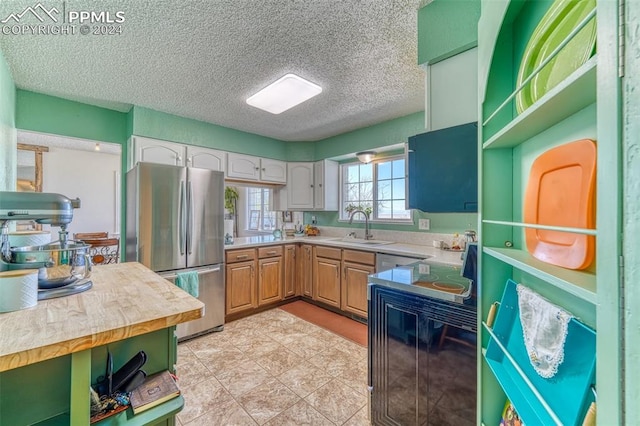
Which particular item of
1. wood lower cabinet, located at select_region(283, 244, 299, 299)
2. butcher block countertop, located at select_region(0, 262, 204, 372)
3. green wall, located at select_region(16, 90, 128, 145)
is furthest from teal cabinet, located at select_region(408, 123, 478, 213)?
green wall, located at select_region(16, 90, 128, 145)

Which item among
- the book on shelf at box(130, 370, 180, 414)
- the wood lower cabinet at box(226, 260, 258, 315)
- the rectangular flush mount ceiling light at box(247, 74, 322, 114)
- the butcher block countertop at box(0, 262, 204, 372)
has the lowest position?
the wood lower cabinet at box(226, 260, 258, 315)

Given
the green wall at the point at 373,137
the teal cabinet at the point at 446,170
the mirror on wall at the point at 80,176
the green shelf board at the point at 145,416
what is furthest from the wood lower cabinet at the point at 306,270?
the mirror on wall at the point at 80,176

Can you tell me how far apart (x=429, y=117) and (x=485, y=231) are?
894 mm

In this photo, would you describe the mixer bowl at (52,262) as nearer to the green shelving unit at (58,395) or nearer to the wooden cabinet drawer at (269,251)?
the green shelving unit at (58,395)

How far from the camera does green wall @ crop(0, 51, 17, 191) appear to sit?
1.88 m

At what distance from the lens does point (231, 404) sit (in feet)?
5.67

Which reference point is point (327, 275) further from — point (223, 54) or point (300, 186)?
point (223, 54)

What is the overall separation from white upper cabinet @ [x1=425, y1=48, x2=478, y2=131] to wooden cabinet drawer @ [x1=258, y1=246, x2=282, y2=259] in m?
2.47

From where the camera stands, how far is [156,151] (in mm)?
2887

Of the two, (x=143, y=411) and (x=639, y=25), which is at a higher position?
(x=639, y=25)

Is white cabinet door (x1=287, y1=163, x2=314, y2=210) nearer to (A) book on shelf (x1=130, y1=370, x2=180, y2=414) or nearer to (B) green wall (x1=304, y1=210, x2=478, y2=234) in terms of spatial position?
(B) green wall (x1=304, y1=210, x2=478, y2=234)

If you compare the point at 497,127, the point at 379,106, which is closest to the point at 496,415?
the point at 497,127

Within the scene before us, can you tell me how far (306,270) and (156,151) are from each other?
2.36 m

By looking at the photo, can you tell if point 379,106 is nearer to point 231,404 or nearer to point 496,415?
point 496,415
